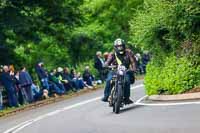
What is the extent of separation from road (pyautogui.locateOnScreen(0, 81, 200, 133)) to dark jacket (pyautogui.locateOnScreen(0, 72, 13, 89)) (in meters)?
4.03

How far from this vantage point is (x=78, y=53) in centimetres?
3956

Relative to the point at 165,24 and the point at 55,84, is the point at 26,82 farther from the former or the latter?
the point at 165,24

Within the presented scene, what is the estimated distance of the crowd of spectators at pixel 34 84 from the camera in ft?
82.4

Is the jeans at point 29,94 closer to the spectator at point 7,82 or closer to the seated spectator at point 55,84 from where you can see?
the spectator at point 7,82

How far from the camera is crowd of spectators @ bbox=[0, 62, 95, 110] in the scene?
25109 mm

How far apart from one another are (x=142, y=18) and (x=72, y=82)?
10909 mm

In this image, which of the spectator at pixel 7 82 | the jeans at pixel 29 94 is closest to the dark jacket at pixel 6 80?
the spectator at pixel 7 82

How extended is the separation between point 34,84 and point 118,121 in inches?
529

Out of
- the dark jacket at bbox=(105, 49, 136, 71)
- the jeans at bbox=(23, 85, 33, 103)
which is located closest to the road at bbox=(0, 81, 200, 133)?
the dark jacket at bbox=(105, 49, 136, 71)

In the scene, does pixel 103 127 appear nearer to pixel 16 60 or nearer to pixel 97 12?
pixel 16 60

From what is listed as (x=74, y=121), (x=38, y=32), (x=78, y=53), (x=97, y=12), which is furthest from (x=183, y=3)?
(x=97, y=12)

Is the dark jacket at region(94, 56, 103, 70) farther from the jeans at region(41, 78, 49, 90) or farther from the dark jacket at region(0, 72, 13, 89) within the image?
the dark jacket at region(0, 72, 13, 89)

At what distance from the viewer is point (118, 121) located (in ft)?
50.7

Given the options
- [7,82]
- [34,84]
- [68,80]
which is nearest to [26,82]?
[7,82]
